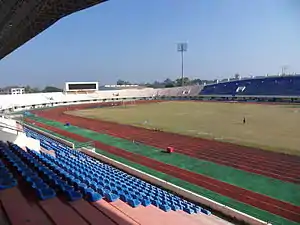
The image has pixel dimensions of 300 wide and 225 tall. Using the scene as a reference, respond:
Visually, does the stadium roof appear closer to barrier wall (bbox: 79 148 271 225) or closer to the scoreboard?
barrier wall (bbox: 79 148 271 225)

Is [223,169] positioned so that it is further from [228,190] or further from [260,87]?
[260,87]

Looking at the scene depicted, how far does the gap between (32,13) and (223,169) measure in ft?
34.1

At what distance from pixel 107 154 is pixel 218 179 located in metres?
7.38

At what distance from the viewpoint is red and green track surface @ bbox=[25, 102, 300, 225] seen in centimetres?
1009

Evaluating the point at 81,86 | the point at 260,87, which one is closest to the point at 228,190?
the point at 260,87

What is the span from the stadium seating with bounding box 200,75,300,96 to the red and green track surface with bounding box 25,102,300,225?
4426 centimetres

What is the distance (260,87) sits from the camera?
209 feet

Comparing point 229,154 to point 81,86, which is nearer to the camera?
point 229,154

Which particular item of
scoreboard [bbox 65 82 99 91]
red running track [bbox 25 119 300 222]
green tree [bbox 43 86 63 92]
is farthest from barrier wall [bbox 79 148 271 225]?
green tree [bbox 43 86 63 92]

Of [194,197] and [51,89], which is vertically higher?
[51,89]

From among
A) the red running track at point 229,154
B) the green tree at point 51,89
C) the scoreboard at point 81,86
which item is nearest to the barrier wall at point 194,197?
the red running track at point 229,154

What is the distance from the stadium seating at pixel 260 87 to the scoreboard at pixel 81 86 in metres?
25.5

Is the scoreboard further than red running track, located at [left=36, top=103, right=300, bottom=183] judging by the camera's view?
Yes

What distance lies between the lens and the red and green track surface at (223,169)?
10.1m
